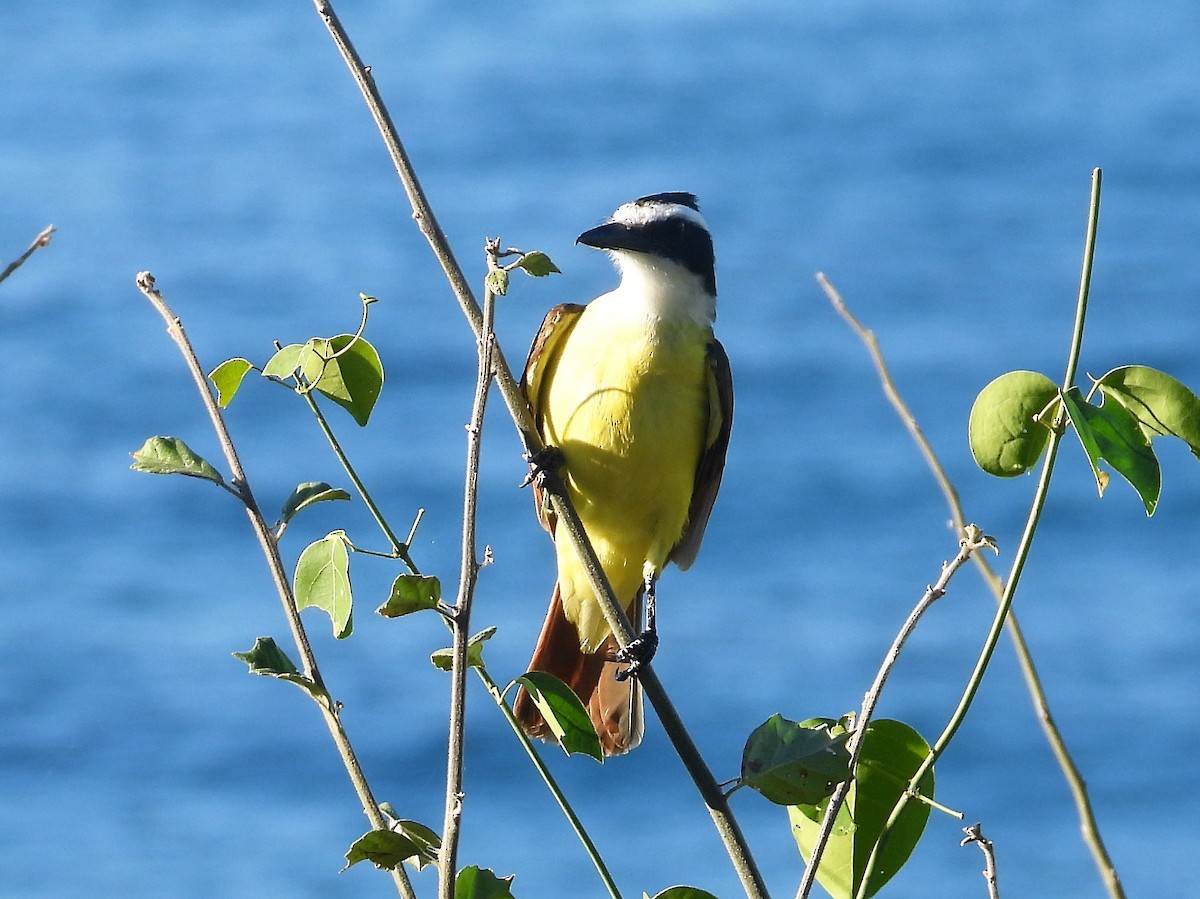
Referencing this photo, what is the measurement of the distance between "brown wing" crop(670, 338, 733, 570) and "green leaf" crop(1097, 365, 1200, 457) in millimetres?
1858

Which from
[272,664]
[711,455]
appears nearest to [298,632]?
[272,664]

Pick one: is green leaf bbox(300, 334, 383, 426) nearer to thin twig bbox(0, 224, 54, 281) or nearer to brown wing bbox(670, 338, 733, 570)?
thin twig bbox(0, 224, 54, 281)

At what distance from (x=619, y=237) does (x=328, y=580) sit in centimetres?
183

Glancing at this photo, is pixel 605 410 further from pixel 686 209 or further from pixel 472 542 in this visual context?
pixel 472 542

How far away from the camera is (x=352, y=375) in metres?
1.51

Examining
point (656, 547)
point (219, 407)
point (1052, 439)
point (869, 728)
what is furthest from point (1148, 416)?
point (656, 547)

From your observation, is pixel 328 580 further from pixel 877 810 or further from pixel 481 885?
pixel 877 810

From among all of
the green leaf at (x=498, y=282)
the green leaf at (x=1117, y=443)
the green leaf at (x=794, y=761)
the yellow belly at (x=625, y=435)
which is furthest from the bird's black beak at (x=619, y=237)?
the green leaf at (x=1117, y=443)

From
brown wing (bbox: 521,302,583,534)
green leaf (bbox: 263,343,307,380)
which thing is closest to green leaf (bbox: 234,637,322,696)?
green leaf (bbox: 263,343,307,380)

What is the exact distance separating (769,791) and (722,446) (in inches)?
71.6

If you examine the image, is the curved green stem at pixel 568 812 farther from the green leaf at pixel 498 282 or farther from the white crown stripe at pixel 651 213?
the white crown stripe at pixel 651 213

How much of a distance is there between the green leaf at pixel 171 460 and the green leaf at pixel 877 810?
0.65 m

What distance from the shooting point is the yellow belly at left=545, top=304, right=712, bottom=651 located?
9.41 feet

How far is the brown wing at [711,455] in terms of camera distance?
121 inches
